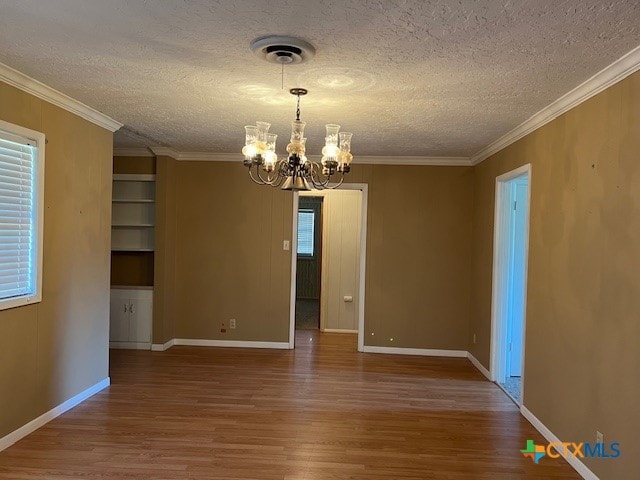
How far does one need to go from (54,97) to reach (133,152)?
2339mm

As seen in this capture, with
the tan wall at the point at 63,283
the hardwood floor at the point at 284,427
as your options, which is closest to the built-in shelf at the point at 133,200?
the tan wall at the point at 63,283

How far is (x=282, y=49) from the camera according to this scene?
7.55ft

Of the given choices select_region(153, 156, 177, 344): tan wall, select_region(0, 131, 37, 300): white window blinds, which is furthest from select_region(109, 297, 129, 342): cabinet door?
select_region(0, 131, 37, 300): white window blinds

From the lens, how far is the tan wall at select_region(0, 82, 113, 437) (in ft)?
9.93

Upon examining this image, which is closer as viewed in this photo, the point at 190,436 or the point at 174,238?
the point at 190,436

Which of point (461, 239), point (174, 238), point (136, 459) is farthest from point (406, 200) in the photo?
point (136, 459)

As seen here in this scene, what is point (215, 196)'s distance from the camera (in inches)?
225

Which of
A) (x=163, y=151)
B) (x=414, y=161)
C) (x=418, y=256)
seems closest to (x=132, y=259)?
(x=163, y=151)

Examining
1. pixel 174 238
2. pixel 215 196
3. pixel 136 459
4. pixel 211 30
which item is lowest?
pixel 136 459

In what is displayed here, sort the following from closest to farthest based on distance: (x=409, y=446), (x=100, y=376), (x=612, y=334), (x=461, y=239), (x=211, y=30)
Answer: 1. (x=211, y=30)
2. (x=612, y=334)
3. (x=409, y=446)
4. (x=100, y=376)
5. (x=461, y=239)

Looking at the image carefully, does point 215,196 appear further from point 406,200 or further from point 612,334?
point 612,334

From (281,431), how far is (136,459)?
0.97 meters

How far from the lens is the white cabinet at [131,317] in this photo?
5.52 metres

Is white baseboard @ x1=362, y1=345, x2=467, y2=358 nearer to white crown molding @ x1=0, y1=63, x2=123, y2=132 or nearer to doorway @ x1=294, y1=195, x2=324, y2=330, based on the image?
doorway @ x1=294, y1=195, x2=324, y2=330
